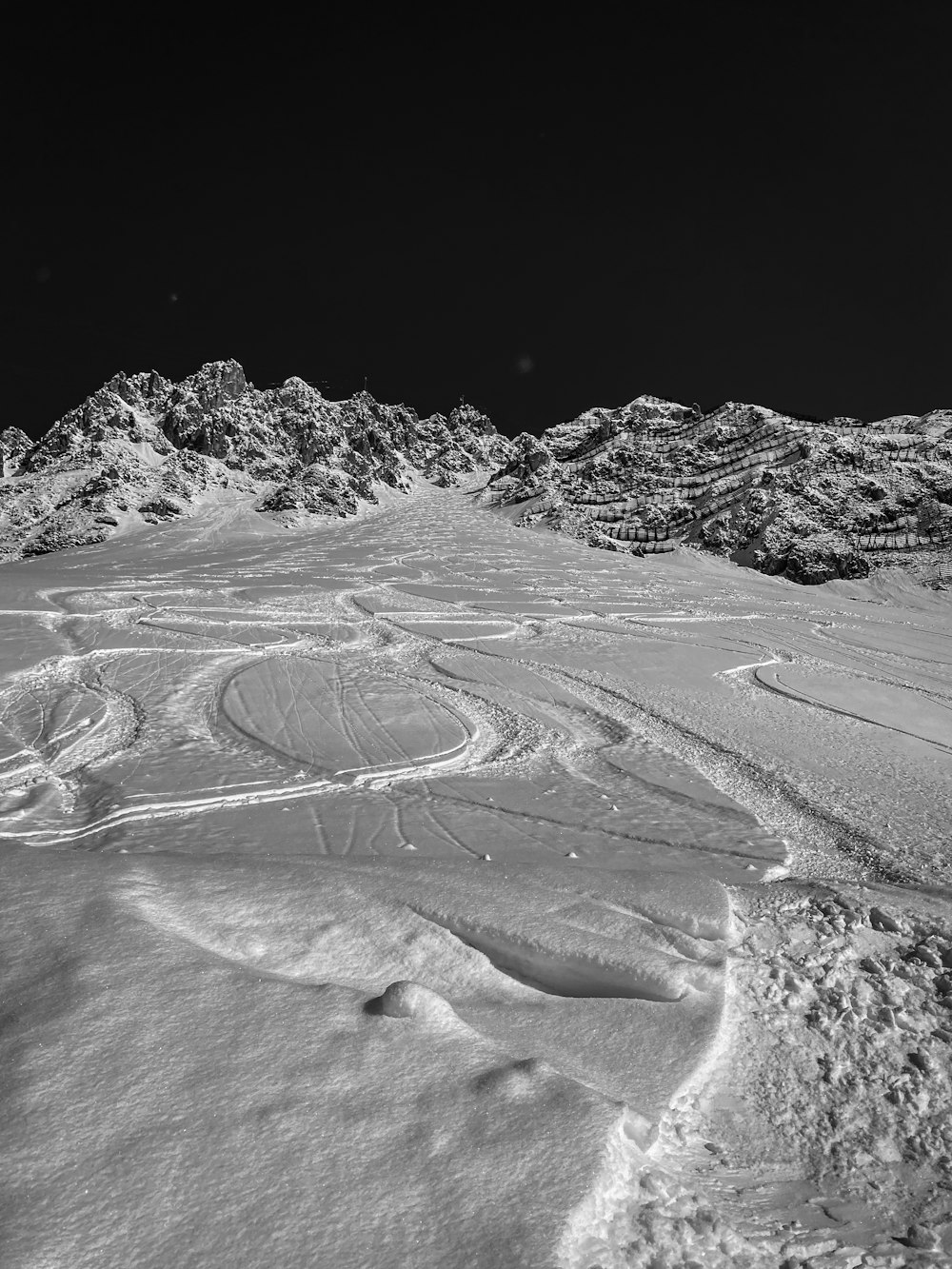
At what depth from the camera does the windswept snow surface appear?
1706 millimetres

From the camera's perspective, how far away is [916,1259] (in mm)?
1906

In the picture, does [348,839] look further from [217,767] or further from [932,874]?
[932,874]

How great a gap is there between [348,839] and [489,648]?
813 centimetres

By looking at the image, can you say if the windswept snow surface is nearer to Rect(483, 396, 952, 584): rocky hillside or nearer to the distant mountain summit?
the distant mountain summit

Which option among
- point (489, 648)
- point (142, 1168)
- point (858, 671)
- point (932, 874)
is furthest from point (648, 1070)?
point (858, 671)

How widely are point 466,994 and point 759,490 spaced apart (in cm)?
5989

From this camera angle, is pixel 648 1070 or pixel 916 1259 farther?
pixel 648 1070

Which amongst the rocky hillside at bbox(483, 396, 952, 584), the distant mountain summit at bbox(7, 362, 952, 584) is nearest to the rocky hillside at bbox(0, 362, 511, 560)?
the distant mountain summit at bbox(7, 362, 952, 584)

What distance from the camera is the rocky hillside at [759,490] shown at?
47.9 meters

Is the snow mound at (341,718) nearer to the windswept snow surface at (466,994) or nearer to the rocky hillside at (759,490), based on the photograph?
the windswept snow surface at (466,994)

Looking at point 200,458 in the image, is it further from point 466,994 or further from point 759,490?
point 466,994

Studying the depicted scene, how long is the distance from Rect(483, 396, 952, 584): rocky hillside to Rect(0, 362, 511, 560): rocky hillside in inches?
1067

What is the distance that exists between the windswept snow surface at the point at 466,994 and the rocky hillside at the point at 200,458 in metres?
65.2

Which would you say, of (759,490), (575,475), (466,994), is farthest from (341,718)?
(575,475)
